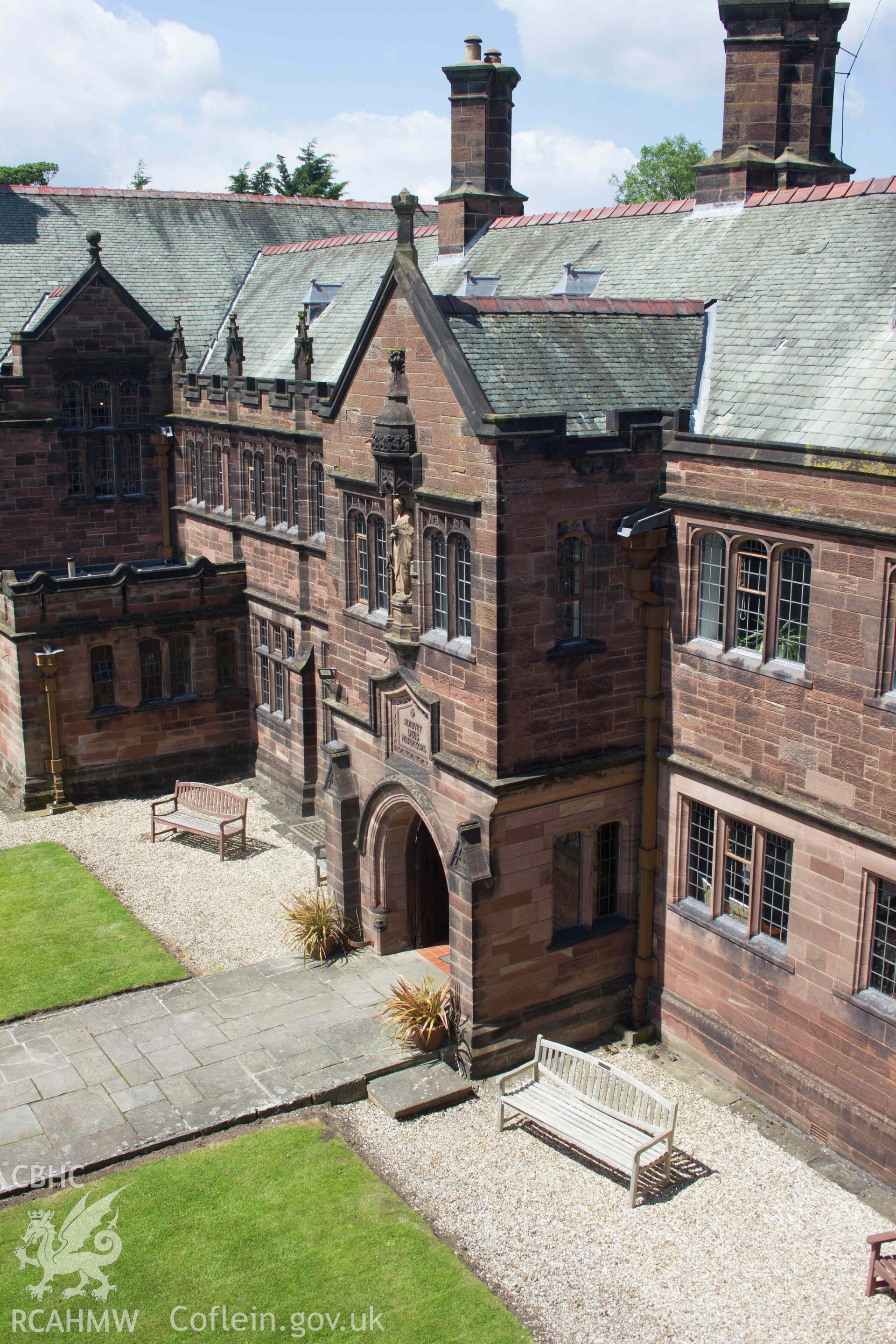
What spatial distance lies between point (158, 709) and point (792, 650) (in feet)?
57.8

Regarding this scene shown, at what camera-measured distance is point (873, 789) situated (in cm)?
1478

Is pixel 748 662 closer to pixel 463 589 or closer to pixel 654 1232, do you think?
pixel 463 589

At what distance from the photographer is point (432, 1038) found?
1778cm

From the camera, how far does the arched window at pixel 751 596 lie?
53.4 feet

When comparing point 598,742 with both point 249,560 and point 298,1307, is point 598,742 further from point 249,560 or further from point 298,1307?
point 249,560

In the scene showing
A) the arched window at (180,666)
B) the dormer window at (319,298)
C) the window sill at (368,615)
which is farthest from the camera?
the dormer window at (319,298)

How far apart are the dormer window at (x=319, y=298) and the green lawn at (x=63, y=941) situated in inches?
590

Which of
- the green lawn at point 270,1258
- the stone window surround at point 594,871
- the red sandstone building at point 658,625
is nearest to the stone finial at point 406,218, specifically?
the red sandstone building at point 658,625

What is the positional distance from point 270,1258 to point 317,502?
55.5 feet

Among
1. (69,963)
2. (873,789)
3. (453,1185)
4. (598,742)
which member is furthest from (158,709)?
(873,789)

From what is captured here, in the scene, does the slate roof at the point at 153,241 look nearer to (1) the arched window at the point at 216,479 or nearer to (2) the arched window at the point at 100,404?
(2) the arched window at the point at 100,404

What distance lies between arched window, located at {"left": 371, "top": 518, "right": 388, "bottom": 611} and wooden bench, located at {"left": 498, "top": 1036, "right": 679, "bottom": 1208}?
722 cm

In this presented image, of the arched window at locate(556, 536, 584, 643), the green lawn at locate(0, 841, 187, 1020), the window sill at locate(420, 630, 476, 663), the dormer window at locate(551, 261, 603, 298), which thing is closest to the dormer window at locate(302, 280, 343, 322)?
the dormer window at locate(551, 261, 603, 298)

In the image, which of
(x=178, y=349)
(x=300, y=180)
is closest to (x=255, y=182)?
(x=300, y=180)
